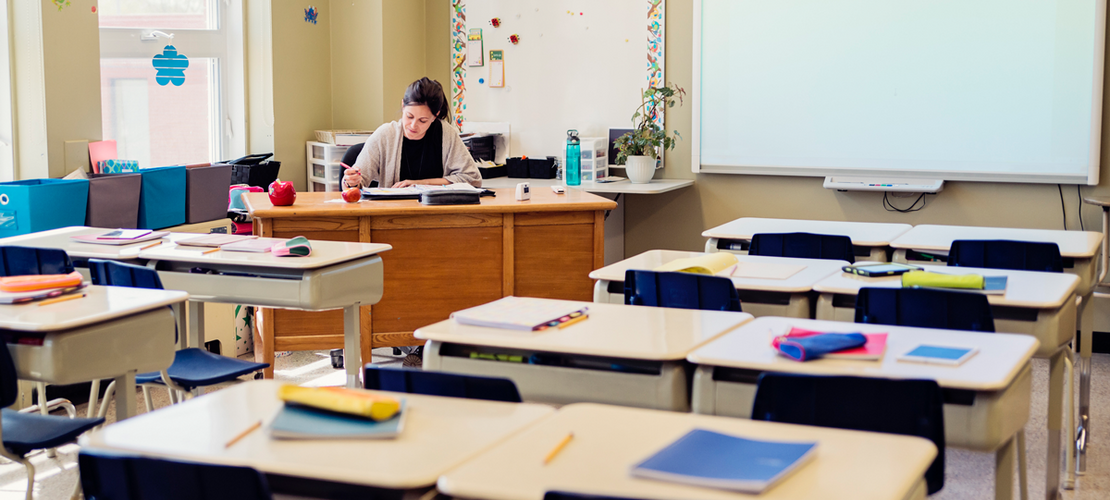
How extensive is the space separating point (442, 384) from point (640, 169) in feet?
13.8

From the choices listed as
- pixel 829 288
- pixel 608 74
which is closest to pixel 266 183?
pixel 608 74

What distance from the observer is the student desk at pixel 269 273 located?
319 cm

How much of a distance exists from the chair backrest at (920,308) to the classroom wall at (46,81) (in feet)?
11.4

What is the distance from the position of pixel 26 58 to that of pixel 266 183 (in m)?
1.61

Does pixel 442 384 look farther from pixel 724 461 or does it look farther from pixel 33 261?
pixel 33 261

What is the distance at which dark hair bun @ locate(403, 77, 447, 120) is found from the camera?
14.6ft

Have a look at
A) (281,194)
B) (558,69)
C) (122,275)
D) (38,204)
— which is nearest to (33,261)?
(122,275)

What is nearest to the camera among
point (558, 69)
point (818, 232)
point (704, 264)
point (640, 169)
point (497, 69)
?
point (704, 264)

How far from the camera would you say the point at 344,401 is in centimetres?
151

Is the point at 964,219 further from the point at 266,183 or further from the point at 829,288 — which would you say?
the point at 266,183

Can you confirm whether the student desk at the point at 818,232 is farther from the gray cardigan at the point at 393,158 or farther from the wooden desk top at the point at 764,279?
the gray cardigan at the point at 393,158

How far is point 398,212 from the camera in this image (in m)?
4.15

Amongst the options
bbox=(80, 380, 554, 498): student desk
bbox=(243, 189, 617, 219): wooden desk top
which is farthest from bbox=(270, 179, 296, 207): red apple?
bbox=(80, 380, 554, 498): student desk

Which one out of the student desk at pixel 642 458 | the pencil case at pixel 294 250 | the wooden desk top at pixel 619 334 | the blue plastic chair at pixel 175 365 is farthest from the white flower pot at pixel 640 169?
the student desk at pixel 642 458
